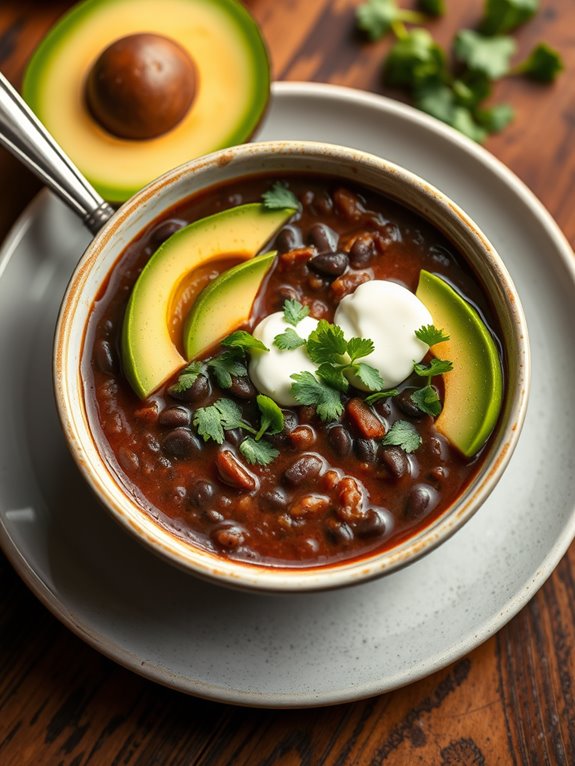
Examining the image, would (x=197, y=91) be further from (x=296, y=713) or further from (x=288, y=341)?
(x=296, y=713)

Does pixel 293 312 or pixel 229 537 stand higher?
pixel 293 312

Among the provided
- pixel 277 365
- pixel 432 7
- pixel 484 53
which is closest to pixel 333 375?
pixel 277 365

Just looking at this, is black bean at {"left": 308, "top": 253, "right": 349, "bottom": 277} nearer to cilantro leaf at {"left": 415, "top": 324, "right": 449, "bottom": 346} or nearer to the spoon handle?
cilantro leaf at {"left": 415, "top": 324, "right": 449, "bottom": 346}

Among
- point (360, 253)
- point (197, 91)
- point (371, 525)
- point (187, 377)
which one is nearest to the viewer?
point (371, 525)

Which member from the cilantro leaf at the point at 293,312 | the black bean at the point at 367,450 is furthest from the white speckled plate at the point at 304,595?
the cilantro leaf at the point at 293,312

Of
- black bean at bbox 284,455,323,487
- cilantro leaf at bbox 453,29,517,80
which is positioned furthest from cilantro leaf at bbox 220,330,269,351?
cilantro leaf at bbox 453,29,517,80

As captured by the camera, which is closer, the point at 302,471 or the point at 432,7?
the point at 302,471

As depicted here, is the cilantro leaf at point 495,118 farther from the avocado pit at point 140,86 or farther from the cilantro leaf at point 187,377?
the cilantro leaf at point 187,377
